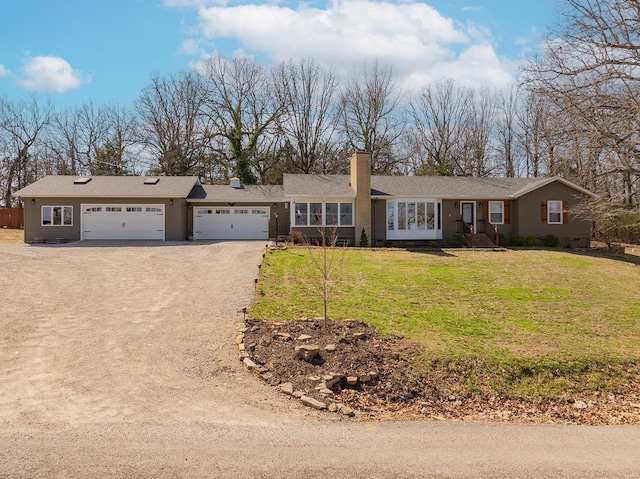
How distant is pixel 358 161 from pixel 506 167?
21.3 meters

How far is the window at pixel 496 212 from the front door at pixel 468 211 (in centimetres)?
95

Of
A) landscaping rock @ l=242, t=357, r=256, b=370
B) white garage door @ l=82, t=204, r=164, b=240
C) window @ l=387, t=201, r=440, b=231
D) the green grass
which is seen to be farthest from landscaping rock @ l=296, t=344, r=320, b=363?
white garage door @ l=82, t=204, r=164, b=240

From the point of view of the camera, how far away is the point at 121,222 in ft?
75.9

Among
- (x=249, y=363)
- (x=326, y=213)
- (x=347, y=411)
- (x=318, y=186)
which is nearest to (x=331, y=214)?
(x=326, y=213)

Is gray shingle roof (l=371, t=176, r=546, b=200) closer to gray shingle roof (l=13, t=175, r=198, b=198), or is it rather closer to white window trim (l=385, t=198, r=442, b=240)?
white window trim (l=385, t=198, r=442, b=240)

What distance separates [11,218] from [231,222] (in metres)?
18.2

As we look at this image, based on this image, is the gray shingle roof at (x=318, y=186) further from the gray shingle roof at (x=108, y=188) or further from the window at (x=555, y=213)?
the window at (x=555, y=213)

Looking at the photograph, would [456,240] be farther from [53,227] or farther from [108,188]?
[53,227]

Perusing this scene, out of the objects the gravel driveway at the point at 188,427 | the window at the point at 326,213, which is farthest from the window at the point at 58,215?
the gravel driveway at the point at 188,427

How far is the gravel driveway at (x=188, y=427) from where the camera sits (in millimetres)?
4309

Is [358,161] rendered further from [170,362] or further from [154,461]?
[154,461]

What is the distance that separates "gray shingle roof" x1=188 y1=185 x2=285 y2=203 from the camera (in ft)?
78.9

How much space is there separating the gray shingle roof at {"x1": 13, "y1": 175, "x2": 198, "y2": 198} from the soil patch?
17.4m

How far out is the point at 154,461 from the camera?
14.0ft
